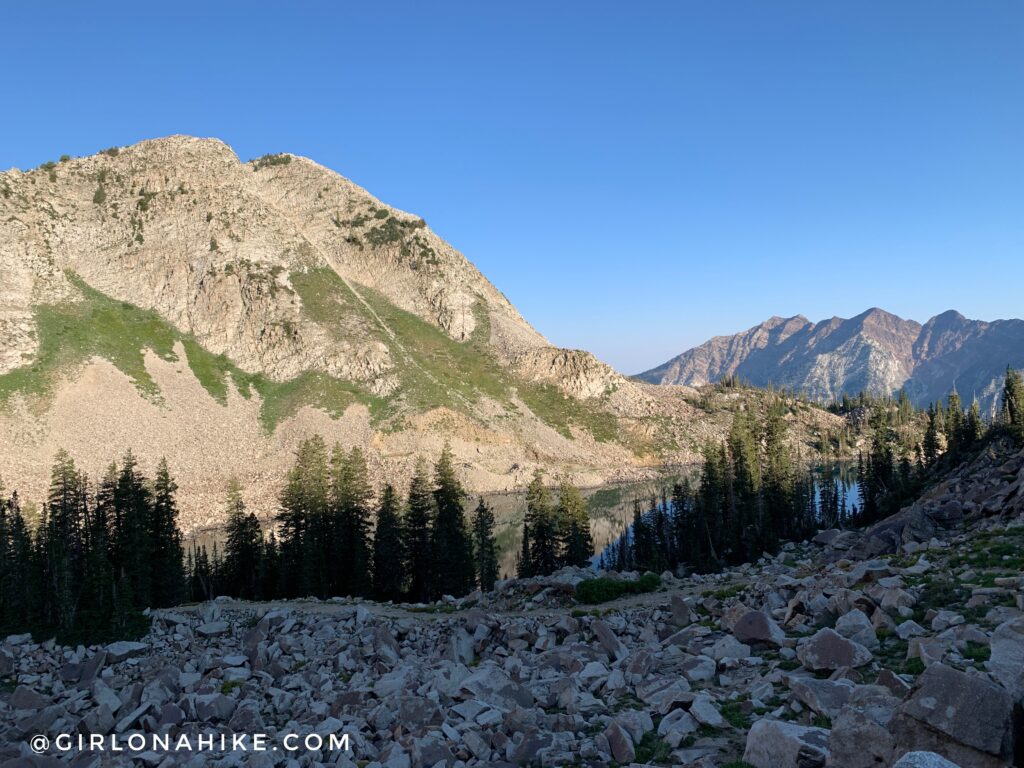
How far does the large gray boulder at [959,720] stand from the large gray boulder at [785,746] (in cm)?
137

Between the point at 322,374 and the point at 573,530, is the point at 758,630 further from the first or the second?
the point at 322,374

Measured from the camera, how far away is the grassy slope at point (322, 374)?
129750mm

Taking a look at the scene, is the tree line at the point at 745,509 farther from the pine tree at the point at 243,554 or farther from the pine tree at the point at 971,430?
the pine tree at the point at 243,554

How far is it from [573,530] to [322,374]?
355 ft

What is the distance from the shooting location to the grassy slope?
130 m

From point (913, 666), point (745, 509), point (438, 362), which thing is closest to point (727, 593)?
point (913, 666)

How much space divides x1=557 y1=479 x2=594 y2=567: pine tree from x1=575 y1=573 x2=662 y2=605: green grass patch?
1223 inches

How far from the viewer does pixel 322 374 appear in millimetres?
157500

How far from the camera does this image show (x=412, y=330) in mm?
189500

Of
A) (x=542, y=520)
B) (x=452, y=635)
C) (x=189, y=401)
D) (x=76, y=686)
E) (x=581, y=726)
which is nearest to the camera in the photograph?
(x=581, y=726)

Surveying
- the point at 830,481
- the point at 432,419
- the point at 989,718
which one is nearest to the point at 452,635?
the point at 989,718

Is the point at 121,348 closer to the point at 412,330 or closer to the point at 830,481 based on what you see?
the point at 412,330

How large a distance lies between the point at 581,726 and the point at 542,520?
171 ft

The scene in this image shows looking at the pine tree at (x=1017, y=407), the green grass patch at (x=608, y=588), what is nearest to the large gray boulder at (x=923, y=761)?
the green grass patch at (x=608, y=588)
